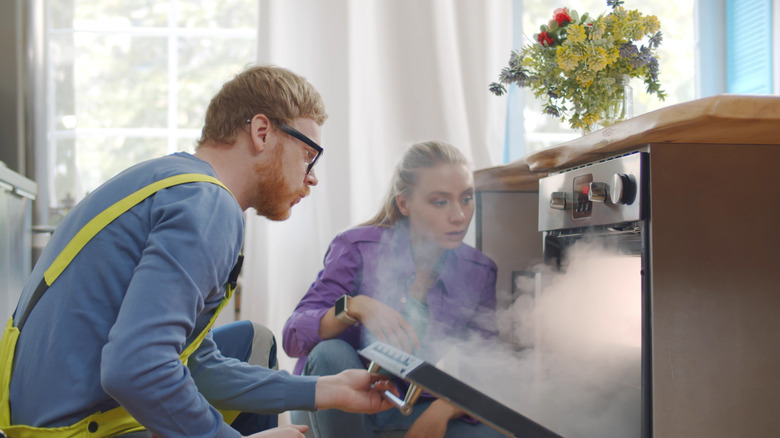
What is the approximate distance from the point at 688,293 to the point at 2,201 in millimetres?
1929

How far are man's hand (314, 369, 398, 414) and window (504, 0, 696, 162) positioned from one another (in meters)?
1.59

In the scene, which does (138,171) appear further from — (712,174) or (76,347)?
(712,174)

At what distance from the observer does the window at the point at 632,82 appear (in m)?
2.60

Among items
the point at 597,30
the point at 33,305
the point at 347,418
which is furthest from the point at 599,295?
the point at 33,305

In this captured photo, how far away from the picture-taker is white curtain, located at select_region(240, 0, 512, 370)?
Answer: 7.93 feet

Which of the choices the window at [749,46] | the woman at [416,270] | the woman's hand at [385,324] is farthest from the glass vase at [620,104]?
the window at [749,46]

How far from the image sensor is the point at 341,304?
1.53m

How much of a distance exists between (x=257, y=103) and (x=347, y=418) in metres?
0.67

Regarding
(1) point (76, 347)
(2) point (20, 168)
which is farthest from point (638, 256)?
(2) point (20, 168)

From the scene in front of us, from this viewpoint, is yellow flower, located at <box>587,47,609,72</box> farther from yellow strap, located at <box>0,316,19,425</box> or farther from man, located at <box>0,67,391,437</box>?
yellow strap, located at <box>0,316,19,425</box>

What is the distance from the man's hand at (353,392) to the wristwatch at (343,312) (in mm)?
325

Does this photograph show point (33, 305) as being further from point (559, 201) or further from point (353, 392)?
point (559, 201)

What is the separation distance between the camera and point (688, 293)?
1.01 meters

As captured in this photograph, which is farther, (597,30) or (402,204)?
(402,204)
